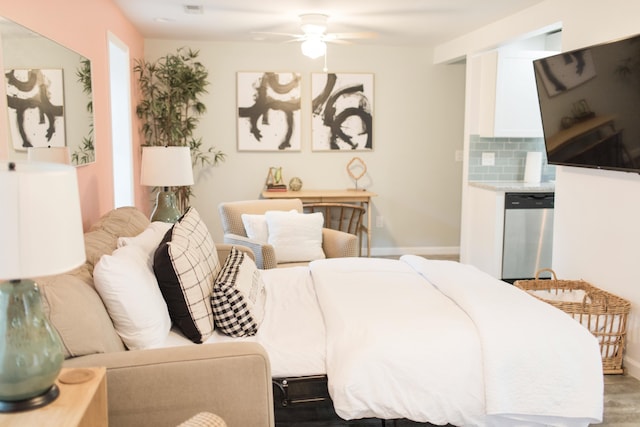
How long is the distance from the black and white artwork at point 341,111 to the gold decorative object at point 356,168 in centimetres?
14

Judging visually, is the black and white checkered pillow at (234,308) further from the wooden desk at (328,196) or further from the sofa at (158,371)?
the wooden desk at (328,196)

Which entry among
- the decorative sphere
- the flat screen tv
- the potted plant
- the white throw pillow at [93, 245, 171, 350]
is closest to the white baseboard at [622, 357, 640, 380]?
the flat screen tv

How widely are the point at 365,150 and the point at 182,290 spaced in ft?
14.7

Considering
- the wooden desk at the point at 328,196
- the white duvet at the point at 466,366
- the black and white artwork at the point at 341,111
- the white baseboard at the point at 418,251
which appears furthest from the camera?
the white baseboard at the point at 418,251

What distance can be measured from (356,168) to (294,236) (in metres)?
2.32

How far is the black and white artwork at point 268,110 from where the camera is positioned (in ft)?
20.7

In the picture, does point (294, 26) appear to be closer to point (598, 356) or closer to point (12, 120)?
point (12, 120)

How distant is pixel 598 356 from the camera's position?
2385 mm

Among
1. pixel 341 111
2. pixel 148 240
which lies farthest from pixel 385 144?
pixel 148 240

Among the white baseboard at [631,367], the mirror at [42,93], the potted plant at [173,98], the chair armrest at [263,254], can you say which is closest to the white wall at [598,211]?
the white baseboard at [631,367]

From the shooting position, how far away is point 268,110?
20.9ft

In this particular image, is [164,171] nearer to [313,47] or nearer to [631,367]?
[313,47]

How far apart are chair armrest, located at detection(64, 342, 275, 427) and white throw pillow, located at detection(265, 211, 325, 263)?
2414 mm

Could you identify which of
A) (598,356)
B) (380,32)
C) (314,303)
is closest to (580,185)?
(598,356)
